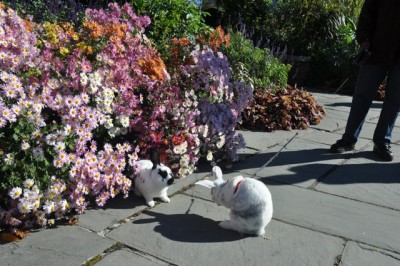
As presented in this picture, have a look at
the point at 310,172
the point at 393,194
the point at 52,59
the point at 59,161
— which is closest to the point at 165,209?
the point at 59,161

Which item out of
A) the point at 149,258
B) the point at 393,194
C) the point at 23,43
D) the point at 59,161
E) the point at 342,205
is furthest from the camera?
the point at 393,194

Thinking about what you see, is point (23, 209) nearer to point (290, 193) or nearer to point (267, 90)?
point (290, 193)

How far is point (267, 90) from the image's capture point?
19.7 ft

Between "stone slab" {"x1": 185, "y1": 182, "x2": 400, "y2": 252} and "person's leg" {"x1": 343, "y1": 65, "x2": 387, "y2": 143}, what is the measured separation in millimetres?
1358

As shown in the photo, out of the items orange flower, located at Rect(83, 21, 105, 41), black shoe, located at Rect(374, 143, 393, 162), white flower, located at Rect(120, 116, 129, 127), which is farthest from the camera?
black shoe, located at Rect(374, 143, 393, 162)

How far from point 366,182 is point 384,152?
796 millimetres

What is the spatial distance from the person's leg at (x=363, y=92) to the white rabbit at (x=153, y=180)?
234 centimetres

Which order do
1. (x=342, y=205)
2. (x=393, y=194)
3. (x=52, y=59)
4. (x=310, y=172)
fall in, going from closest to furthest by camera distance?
(x=52, y=59)
(x=342, y=205)
(x=393, y=194)
(x=310, y=172)

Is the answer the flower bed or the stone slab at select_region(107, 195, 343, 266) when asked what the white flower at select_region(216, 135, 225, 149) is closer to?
the flower bed

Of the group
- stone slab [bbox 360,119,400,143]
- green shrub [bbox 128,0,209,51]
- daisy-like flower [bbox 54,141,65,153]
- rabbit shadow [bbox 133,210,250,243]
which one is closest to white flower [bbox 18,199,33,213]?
daisy-like flower [bbox 54,141,65,153]

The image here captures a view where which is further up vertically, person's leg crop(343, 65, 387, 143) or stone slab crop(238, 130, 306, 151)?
person's leg crop(343, 65, 387, 143)

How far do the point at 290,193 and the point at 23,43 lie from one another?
7.19 feet

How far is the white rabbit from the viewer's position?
2.97m

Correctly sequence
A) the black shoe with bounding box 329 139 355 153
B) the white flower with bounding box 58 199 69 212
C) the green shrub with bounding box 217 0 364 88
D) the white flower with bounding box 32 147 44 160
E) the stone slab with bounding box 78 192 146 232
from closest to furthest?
the white flower with bounding box 32 147 44 160 → the white flower with bounding box 58 199 69 212 → the stone slab with bounding box 78 192 146 232 → the black shoe with bounding box 329 139 355 153 → the green shrub with bounding box 217 0 364 88
